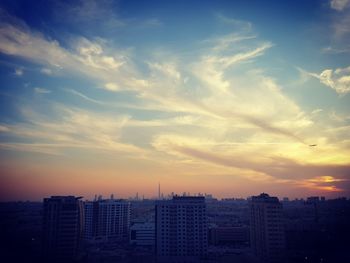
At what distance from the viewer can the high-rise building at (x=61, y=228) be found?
14.8m

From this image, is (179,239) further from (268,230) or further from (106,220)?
(106,220)

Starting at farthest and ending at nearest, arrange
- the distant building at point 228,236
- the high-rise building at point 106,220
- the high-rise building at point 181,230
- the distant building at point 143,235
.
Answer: the high-rise building at point 106,220 → the distant building at point 228,236 → the distant building at point 143,235 → the high-rise building at point 181,230

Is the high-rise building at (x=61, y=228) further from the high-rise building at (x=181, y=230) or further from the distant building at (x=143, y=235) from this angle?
the distant building at (x=143, y=235)

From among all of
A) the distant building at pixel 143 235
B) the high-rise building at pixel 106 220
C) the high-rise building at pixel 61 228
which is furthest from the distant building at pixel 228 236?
the high-rise building at pixel 61 228

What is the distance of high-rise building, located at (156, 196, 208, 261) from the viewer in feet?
54.0

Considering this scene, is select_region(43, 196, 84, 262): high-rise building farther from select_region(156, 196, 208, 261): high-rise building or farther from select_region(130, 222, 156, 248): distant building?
select_region(130, 222, 156, 248): distant building

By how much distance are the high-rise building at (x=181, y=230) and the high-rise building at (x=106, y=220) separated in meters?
9.53

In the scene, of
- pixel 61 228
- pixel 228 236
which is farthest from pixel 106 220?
pixel 228 236

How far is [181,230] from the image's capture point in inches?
663

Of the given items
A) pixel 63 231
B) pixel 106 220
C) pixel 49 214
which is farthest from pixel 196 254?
pixel 106 220

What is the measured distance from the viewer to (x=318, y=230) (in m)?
23.0

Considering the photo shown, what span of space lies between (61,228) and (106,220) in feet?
34.4

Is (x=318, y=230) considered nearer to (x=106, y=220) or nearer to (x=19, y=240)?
(x=106, y=220)

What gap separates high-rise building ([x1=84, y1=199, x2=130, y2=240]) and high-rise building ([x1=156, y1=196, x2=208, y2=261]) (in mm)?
9526
